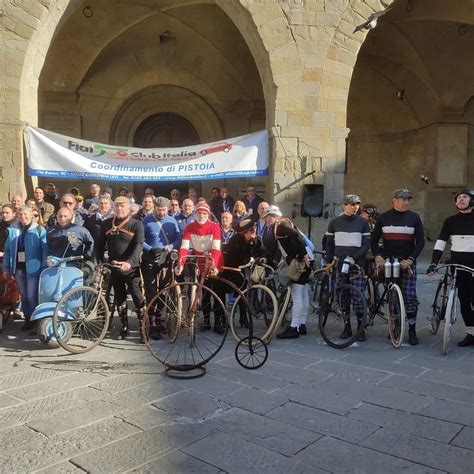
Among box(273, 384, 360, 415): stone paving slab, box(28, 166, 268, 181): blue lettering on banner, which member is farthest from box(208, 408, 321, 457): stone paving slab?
box(28, 166, 268, 181): blue lettering on banner

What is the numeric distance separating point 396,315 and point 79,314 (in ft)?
11.4

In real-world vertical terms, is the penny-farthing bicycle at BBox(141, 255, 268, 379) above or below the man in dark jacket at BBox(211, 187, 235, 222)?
below

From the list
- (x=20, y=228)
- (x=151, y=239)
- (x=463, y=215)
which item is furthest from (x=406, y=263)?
(x=20, y=228)

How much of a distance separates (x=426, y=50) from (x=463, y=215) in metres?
9.60

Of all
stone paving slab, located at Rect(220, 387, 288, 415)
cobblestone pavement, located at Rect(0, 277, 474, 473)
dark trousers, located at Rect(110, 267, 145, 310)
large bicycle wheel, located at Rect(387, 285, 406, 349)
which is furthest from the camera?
dark trousers, located at Rect(110, 267, 145, 310)

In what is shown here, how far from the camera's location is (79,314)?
5.34 metres

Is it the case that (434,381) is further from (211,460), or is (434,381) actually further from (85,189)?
(85,189)

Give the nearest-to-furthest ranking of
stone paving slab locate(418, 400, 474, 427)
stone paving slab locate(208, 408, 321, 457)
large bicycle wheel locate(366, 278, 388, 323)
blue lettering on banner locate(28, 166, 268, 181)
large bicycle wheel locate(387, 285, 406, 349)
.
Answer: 1. stone paving slab locate(208, 408, 321, 457)
2. stone paving slab locate(418, 400, 474, 427)
3. large bicycle wheel locate(387, 285, 406, 349)
4. large bicycle wheel locate(366, 278, 388, 323)
5. blue lettering on banner locate(28, 166, 268, 181)

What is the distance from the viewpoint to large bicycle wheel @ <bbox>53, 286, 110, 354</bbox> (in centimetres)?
505

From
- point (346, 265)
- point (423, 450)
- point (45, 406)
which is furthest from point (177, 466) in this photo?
point (346, 265)

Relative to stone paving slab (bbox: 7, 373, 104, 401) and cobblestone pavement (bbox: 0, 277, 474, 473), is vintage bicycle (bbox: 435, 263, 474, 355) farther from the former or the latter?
stone paving slab (bbox: 7, 373, 104, 401)

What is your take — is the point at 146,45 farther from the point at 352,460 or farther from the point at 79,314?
the point at 352,460

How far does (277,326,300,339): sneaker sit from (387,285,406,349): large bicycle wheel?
3.48 feet

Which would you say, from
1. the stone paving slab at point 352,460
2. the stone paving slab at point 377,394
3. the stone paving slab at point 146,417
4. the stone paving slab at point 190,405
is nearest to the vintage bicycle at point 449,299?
the stone paving slab at point 377,394
